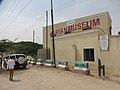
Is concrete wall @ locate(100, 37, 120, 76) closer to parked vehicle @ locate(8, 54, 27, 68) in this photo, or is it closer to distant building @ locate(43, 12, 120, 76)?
distant building @ locate(43, 12, 120, 76)

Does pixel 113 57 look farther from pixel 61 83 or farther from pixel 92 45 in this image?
pixel 61 83

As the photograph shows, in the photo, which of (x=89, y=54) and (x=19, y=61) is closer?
(x=89, y=54)

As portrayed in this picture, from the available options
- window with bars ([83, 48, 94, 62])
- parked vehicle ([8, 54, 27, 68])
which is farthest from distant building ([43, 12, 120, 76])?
parked vehicle ([8, 54, 27, 68])

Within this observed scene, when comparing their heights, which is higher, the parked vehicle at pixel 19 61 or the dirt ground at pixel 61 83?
the parked vehicle at pixel 19 61

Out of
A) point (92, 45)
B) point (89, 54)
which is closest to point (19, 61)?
point (89, 54)

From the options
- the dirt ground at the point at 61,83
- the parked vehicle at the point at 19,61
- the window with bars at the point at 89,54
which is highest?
the window with bars at the point at 89,54

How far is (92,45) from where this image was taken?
2584 cm

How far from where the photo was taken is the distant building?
2223 cm

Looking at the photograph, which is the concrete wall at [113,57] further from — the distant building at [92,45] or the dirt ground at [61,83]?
the dirt ground at [61,83]

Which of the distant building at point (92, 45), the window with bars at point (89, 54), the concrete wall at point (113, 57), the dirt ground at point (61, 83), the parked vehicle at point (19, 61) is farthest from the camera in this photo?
the parked vehicle at point (19, 61)

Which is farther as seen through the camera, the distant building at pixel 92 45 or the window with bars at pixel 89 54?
the window with bars at pixel 89 54

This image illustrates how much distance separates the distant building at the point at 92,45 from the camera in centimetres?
2223

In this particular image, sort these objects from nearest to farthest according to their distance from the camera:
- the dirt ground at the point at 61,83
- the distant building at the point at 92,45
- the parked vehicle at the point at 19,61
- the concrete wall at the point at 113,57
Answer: the dirt ground at the point at 61,83 < the concrete wall at the point at 113,57 < the distant building at the point at 92,45 < the parked vehicle at the point at 19,61

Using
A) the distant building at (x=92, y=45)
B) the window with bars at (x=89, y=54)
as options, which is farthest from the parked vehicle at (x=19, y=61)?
the window with bars at (x=89, y=54)
